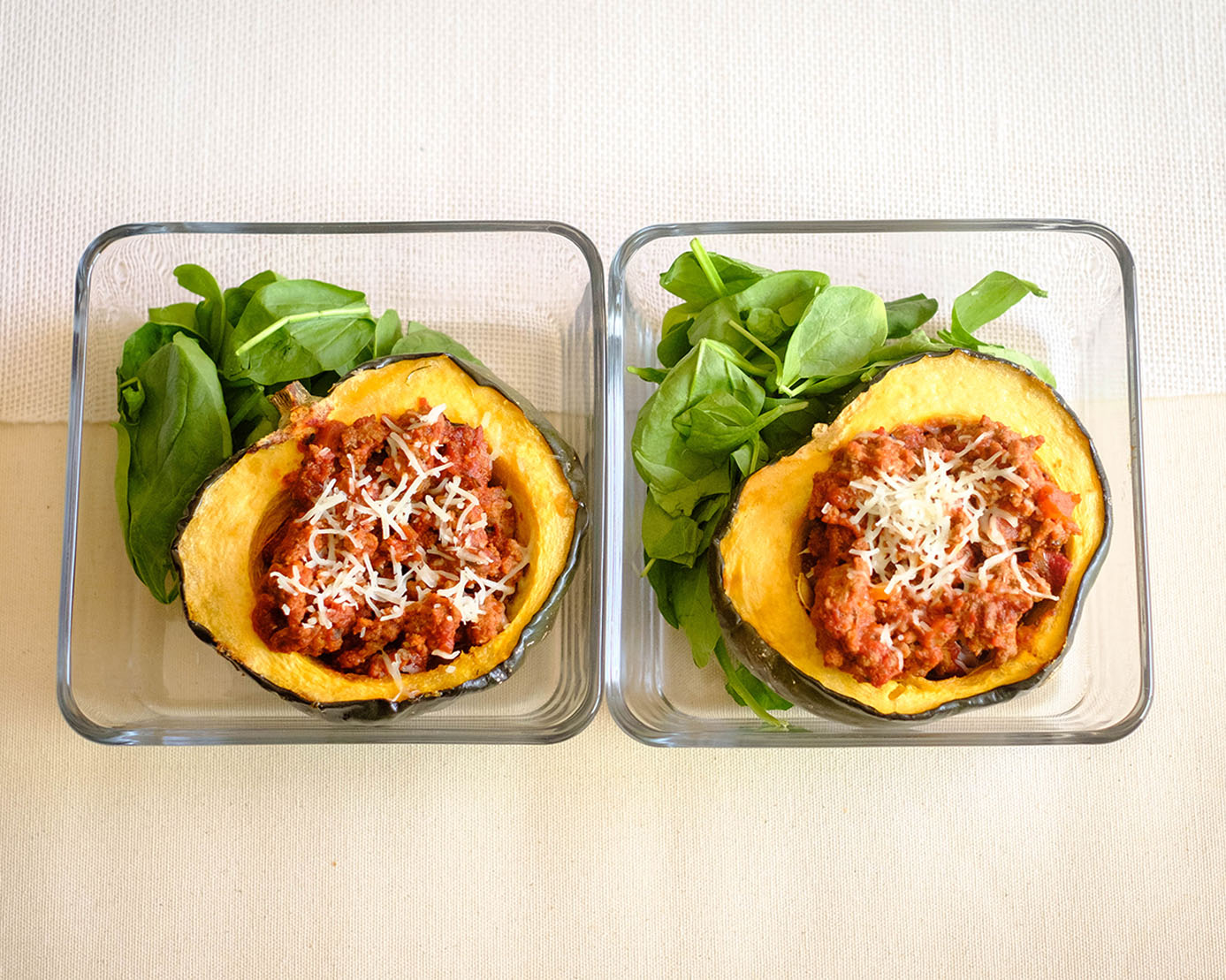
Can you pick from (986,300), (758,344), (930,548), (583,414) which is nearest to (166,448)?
(583,414)

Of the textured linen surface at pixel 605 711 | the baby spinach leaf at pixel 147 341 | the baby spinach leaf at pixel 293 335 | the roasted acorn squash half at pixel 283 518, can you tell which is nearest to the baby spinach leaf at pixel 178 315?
the baby spinach leaf at pixel 147 341

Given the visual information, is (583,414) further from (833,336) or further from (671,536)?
(833,336)

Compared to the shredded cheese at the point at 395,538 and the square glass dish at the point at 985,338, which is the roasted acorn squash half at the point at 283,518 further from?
the square glass dish at the point at 985,338

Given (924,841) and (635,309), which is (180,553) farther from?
(924,841)

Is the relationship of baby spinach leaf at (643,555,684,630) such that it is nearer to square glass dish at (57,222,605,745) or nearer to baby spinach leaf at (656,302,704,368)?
square glass dish at (57,222,605,745)

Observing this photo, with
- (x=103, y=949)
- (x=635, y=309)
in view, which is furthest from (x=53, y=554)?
(x=635, y=309)
